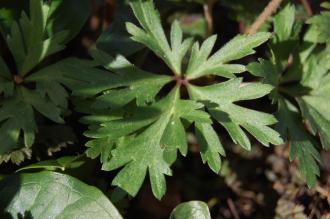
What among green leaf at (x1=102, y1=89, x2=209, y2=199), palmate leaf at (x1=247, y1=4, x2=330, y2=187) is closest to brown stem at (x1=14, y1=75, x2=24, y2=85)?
green leaf at (x1=102, y1=89, x2=209, y2=199)

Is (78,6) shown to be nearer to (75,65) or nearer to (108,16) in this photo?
(108,16)

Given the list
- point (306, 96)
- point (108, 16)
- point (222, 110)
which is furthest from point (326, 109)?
point (108, 16)

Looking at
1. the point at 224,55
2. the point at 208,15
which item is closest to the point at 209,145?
the point at 224,55

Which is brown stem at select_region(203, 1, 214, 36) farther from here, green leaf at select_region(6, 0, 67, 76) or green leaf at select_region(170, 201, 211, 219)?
green leaf at select_region(170, 201, 211, 219)

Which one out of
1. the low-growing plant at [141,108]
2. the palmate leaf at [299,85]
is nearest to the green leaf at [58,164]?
the low-growing plant at [141,108]

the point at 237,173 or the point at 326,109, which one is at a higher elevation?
the point at 326,109

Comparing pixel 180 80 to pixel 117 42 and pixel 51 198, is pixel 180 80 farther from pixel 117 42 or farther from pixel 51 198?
pixel 51 198
